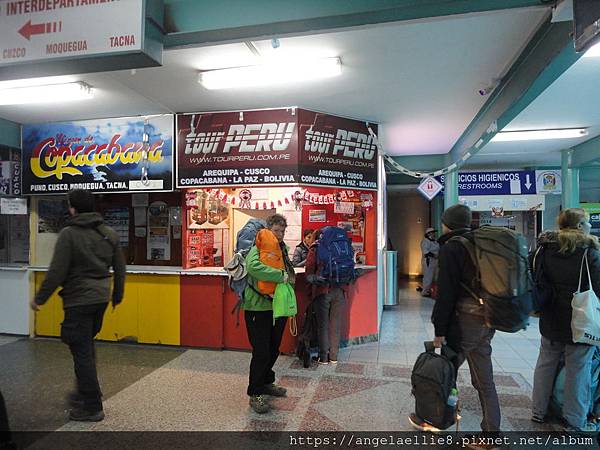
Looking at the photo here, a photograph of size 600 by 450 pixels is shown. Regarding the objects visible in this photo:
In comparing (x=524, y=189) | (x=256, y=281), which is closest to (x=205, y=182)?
(x=256, y=281)

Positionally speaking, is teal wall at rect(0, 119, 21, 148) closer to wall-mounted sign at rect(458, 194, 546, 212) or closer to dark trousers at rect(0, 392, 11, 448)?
dark trousers at rect(0, 392, 11, 448)

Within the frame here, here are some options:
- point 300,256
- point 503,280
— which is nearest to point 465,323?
point 503,280

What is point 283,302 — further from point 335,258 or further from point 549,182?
point 549,182

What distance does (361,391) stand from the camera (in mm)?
3488

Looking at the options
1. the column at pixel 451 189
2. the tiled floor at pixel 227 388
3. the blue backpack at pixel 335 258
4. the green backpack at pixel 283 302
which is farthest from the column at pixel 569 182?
the green backpack at pixel 283 302

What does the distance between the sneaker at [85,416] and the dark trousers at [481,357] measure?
8.76ft

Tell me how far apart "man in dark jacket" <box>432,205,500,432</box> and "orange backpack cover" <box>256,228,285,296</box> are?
126 cm

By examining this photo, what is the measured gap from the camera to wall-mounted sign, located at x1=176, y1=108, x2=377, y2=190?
4.61 meters

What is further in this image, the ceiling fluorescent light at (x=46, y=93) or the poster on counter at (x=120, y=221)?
the poster on counter at (x=120, y=221)

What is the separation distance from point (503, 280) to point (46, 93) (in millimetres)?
4661

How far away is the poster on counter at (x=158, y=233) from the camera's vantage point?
554 centimetres

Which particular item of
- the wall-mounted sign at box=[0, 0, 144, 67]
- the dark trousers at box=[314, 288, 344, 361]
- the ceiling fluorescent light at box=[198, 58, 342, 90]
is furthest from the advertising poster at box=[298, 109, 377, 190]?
the wall-mounted sign at box=[0, 0, 144, 67]

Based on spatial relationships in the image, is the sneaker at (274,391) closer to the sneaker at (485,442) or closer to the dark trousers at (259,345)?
the dark trousers at (259,345)

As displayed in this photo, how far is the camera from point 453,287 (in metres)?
2.51
